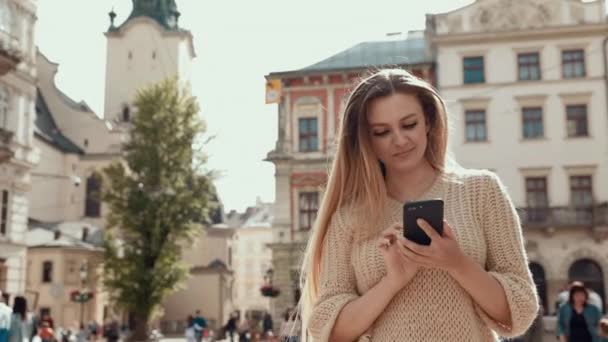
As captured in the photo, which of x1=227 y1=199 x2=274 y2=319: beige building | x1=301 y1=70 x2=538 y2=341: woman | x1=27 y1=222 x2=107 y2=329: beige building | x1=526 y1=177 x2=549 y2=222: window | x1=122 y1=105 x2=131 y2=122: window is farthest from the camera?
x1=227 y1=199 x2=274 y2=319: beige building

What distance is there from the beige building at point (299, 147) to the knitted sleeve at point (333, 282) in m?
32.9

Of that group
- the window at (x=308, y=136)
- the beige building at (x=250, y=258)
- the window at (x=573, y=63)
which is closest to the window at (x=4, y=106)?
the window at (x=308, y=136)

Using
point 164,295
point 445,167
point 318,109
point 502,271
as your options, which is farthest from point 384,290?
point 318,109

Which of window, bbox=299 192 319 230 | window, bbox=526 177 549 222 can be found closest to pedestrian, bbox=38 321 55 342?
window, bbox=299 192 319 230

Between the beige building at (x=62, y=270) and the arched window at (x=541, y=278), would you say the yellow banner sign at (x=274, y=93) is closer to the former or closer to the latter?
the arched window at (x=541, y=278)

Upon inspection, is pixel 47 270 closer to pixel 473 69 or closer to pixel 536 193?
pixel 473 69

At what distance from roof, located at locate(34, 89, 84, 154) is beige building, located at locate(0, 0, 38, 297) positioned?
21.4 m

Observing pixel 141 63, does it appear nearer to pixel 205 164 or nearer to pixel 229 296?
pixel 229 296

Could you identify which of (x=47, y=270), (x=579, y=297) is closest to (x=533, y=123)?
(x=579, y=297)

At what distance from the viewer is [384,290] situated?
203 cm

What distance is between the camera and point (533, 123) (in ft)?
111

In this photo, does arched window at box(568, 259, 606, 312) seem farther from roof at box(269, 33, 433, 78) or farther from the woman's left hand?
the woman's left hand

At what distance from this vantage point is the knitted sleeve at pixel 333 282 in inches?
84.4

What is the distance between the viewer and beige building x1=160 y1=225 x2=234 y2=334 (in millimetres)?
57219
